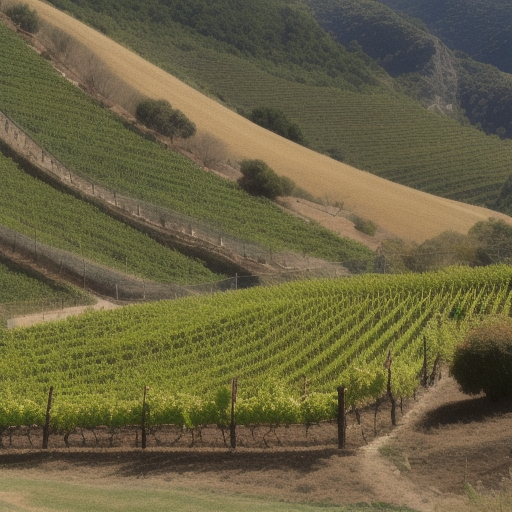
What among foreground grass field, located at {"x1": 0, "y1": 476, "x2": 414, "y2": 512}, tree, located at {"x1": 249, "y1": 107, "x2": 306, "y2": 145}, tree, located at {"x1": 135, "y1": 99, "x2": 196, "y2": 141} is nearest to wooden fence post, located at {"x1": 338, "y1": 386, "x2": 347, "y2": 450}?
foreground grass field, located at {"x1": 0, "y1": 476, "x2": 414, "y2": 512}

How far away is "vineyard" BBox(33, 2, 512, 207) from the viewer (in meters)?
113

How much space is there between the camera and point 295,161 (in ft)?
259

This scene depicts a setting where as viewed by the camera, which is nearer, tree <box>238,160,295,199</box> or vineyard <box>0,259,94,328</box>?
vineyard <box>0,259,94,328</box>

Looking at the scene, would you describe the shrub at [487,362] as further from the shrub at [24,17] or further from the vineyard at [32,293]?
the shrub at [24,17]

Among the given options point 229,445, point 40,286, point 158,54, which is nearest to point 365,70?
point 158,54

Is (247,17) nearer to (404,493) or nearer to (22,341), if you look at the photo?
(22,341)

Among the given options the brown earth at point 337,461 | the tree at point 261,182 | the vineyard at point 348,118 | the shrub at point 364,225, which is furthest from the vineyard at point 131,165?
the brown earth at point 337,461

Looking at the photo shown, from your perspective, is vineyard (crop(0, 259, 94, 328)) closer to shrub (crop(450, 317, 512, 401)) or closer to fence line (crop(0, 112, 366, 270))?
fence line (crop(0, 112, 366, 270))

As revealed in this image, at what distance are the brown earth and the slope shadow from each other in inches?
1.1

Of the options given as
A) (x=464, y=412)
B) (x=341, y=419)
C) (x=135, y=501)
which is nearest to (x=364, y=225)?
(x=464, y=412)

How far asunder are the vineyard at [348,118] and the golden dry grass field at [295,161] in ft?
37.0

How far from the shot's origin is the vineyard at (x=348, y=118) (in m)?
113

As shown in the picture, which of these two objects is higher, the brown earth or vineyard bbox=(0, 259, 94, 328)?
vineyard bbox=(0, 259, 94, 328)

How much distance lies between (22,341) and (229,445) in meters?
14.6
